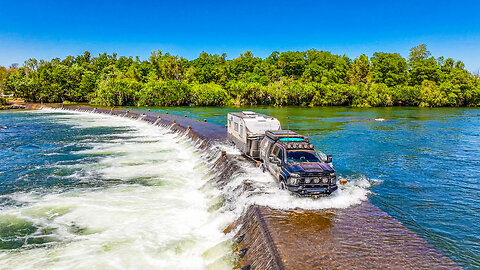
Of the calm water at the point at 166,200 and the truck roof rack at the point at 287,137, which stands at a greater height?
the truck roof rack at the point at 287,137

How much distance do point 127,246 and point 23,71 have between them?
126210 mm

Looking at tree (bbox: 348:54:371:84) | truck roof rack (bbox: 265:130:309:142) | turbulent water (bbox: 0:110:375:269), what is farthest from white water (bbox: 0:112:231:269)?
tree (bbox: 348:54:371:84)

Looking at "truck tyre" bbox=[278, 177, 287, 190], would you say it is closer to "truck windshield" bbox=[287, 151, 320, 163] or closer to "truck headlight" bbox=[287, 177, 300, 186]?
"truck headlight" bbox=[287, 177, 300, 186]

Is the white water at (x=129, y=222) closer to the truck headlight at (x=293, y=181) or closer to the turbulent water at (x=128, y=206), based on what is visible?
the turbulent water at (x=128, y=206)

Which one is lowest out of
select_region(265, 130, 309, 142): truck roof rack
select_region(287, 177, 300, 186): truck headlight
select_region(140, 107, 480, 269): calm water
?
select_region(140, 107, 480, 269): calm water

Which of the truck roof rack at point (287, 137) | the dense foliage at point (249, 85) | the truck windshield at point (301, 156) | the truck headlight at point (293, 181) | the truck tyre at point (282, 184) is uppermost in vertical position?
the dense foliage at point (249, 85)

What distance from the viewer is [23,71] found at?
111m

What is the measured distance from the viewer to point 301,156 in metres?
13.5

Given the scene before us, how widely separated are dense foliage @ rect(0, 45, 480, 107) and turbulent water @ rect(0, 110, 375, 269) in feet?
240

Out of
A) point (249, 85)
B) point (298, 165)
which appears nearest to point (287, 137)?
point (298, 165)

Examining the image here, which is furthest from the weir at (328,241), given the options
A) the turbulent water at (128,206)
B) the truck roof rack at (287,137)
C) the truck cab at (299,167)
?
the truck roof rack at (287,137)

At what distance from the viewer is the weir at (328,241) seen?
8164 millimetres

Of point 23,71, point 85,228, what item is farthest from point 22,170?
point 23,71

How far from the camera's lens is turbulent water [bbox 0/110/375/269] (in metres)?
10.4
